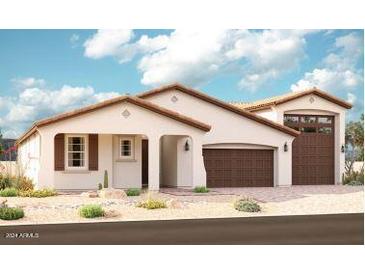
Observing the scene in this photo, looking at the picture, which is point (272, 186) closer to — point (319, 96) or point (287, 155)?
point (287, 155)

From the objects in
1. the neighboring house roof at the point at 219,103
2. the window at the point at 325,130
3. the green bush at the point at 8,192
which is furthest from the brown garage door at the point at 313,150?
the green bush at the point at 8,192

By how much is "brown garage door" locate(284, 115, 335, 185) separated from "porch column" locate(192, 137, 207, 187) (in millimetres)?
6046

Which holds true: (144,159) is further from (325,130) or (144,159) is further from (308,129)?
(325,130)

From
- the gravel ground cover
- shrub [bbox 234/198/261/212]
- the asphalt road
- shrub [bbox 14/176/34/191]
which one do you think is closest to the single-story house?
shrub [bbox 14/176/34/191]

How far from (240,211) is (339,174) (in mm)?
12357

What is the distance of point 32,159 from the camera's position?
2564cm

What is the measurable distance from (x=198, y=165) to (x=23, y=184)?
675 centimetres

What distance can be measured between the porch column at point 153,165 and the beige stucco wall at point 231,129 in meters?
3.32

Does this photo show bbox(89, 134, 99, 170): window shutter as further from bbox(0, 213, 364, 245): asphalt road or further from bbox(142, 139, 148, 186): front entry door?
bbox(0, 213, 364, 245): asphalt road

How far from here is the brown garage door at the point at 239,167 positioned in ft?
89.1

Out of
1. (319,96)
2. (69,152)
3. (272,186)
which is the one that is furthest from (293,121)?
(69,152)

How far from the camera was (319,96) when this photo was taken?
2977 centimetres

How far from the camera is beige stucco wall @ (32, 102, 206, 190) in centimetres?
2253

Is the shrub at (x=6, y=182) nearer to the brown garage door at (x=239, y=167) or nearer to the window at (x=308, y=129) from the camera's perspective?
the brown garage door at (x=239, y=167)
